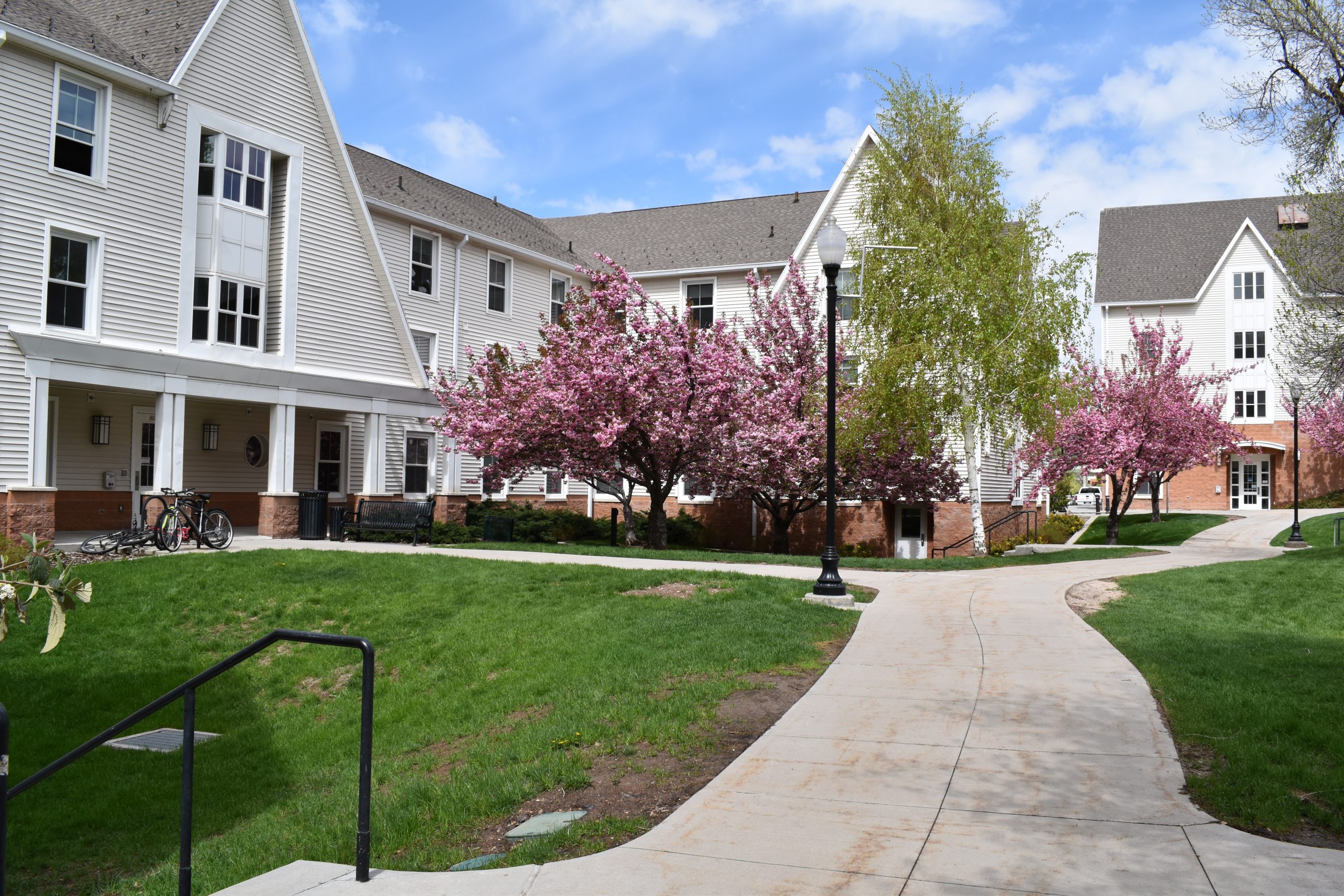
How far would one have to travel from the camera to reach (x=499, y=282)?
31.1 metres

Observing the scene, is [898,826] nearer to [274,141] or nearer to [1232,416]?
[274,141]

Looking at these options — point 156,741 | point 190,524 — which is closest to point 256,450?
point 190,524

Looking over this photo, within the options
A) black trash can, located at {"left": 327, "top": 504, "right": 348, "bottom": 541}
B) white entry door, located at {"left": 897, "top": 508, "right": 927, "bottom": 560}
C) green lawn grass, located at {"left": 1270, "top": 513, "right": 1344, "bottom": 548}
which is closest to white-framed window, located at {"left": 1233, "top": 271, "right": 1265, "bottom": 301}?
green lawn grass, located at {"left": 1270, "top": 513, "right": 1344, "bottom": 548}

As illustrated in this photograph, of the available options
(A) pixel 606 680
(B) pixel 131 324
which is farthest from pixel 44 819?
(B) pixel 131 324

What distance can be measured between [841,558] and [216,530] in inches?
477

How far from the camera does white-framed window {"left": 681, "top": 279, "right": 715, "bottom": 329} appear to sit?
111ft

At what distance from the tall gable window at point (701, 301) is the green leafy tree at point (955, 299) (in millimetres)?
10211

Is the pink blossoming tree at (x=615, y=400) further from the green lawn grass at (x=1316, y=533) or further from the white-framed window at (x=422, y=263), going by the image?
the green lawn grass at (x=1316, y=533)

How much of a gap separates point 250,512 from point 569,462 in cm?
845

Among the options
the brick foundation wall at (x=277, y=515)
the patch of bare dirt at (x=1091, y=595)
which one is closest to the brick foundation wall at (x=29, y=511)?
the brick foundation wall at (x=277, y=515)

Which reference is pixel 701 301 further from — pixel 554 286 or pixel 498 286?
pixel 498 286

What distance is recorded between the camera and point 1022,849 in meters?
4.90

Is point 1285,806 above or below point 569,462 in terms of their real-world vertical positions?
below

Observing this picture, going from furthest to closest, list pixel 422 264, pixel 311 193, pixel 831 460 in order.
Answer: pixel 422 264
pixel 311 193
pixel 831 460
